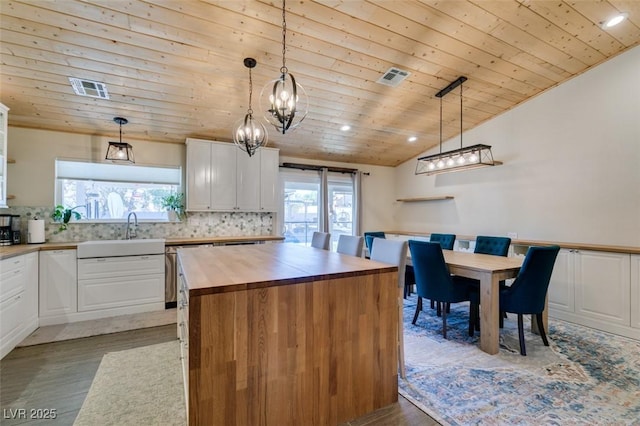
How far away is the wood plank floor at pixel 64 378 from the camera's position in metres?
1.82

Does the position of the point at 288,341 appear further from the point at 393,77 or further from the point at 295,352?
the point at 393,77

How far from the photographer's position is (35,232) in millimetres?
3484

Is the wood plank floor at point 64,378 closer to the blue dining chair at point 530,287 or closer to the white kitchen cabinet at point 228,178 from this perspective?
the blue dining chair at point 530,287

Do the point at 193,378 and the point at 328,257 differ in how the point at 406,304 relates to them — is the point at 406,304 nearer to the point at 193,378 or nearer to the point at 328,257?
the point at 328,257

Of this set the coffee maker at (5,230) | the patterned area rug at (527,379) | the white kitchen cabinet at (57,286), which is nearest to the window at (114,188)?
the coffee maker at (5,230)

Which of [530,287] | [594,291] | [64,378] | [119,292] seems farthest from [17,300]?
[594,291]

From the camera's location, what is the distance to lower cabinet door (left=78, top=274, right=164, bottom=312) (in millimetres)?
3422

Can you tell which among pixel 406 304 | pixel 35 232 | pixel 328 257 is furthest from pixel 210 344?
pixel 35 232

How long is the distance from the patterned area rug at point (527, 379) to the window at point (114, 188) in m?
4.04

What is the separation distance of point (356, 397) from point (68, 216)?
4.20 m

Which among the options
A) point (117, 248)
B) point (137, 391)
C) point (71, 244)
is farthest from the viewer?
point (117, 248)

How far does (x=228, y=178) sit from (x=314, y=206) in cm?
184

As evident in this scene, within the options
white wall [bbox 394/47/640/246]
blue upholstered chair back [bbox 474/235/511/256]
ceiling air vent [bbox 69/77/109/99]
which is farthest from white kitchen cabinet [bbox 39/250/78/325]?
white wall [bbox 394/47/640/246]

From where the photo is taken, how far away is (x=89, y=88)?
304cm
